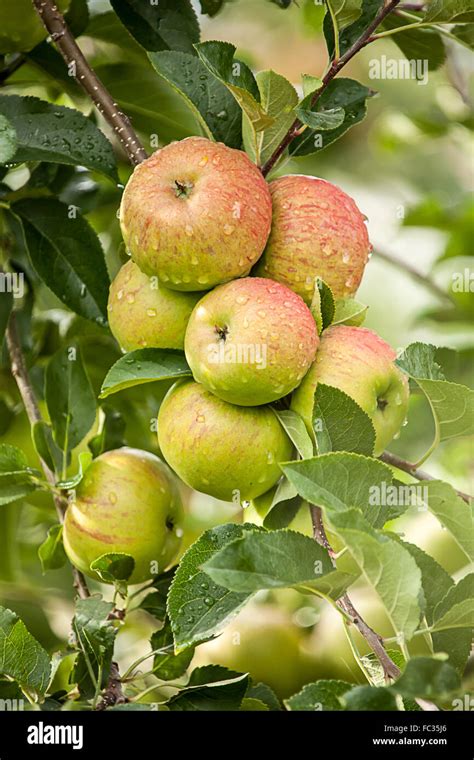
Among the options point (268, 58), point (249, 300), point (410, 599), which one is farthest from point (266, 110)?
point (268, 58)

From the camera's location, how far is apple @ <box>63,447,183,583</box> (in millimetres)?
842

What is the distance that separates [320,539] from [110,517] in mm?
264

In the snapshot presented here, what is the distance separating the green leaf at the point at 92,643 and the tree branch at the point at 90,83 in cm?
38

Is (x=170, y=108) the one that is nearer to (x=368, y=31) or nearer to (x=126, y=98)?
(x=126, y=98)

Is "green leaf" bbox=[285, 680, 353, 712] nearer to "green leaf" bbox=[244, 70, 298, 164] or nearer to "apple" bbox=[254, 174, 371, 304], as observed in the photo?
"apple" bbox=[254, 174, 371, 304]

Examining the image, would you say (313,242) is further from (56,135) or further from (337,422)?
(56,135)

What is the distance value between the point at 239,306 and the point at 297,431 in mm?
105

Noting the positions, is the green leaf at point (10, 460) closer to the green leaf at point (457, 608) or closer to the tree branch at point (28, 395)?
the tree branch at point (28, 395)

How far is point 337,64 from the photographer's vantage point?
0.72 meters

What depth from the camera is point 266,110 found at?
29.8 inches

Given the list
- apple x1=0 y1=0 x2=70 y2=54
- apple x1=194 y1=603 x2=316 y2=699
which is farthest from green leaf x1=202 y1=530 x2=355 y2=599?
apple x1=0 y1=0 x2=70 y2=54

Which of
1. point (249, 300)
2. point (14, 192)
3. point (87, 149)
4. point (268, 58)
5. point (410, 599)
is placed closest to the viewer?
point (410, 599)

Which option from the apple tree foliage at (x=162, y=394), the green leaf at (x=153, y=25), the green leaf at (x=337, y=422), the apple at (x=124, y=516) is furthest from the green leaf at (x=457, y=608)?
the green leaf at (x=153, y=25)

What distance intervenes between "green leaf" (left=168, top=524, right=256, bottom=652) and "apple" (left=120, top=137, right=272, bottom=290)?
205mm
